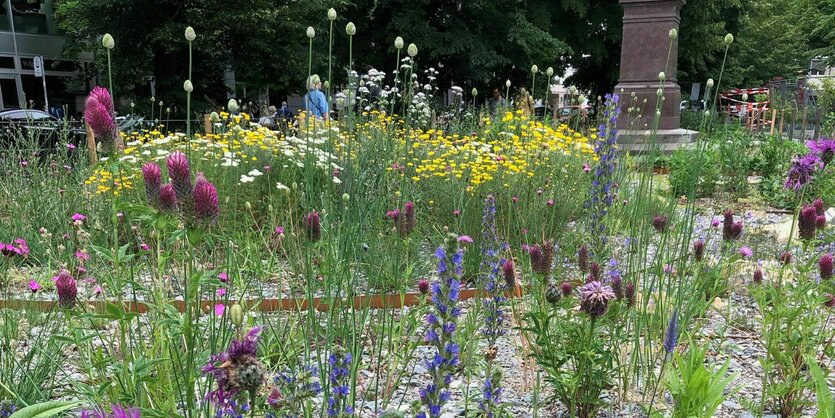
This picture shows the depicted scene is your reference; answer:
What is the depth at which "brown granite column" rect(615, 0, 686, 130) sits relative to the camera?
32.2 feet

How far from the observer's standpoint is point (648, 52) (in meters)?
10.0

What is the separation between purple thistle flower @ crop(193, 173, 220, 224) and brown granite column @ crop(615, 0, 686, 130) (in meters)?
9.40

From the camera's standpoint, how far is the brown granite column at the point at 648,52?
9828 mm

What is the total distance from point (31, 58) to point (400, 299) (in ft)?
81.5

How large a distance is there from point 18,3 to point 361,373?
2534cm

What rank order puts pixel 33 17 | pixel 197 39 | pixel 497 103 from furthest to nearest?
pixel 33 17 < pixel 197 39 < pixel 497 103

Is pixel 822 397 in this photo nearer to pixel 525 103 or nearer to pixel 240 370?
pixel 240 370

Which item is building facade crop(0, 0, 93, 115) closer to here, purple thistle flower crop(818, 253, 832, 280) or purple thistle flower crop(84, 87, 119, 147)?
purple thistle flower crop(84, 87, 119, 147)

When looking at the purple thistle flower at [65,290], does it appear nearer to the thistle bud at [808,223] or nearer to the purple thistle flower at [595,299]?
the purple thistle flower at [595,299]

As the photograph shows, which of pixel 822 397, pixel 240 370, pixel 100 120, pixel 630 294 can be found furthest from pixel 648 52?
pixel 240 370

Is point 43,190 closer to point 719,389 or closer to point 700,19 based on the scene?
point 719,389

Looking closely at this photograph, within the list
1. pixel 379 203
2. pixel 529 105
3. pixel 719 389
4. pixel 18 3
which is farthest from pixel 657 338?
pixel 18 3

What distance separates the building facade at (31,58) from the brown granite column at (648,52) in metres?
19.0

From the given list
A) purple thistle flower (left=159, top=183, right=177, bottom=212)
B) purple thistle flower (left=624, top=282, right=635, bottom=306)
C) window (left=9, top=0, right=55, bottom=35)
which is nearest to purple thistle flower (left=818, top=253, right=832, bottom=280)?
purple thistle flower (left=624, top=282, right=635, bottom=306)
